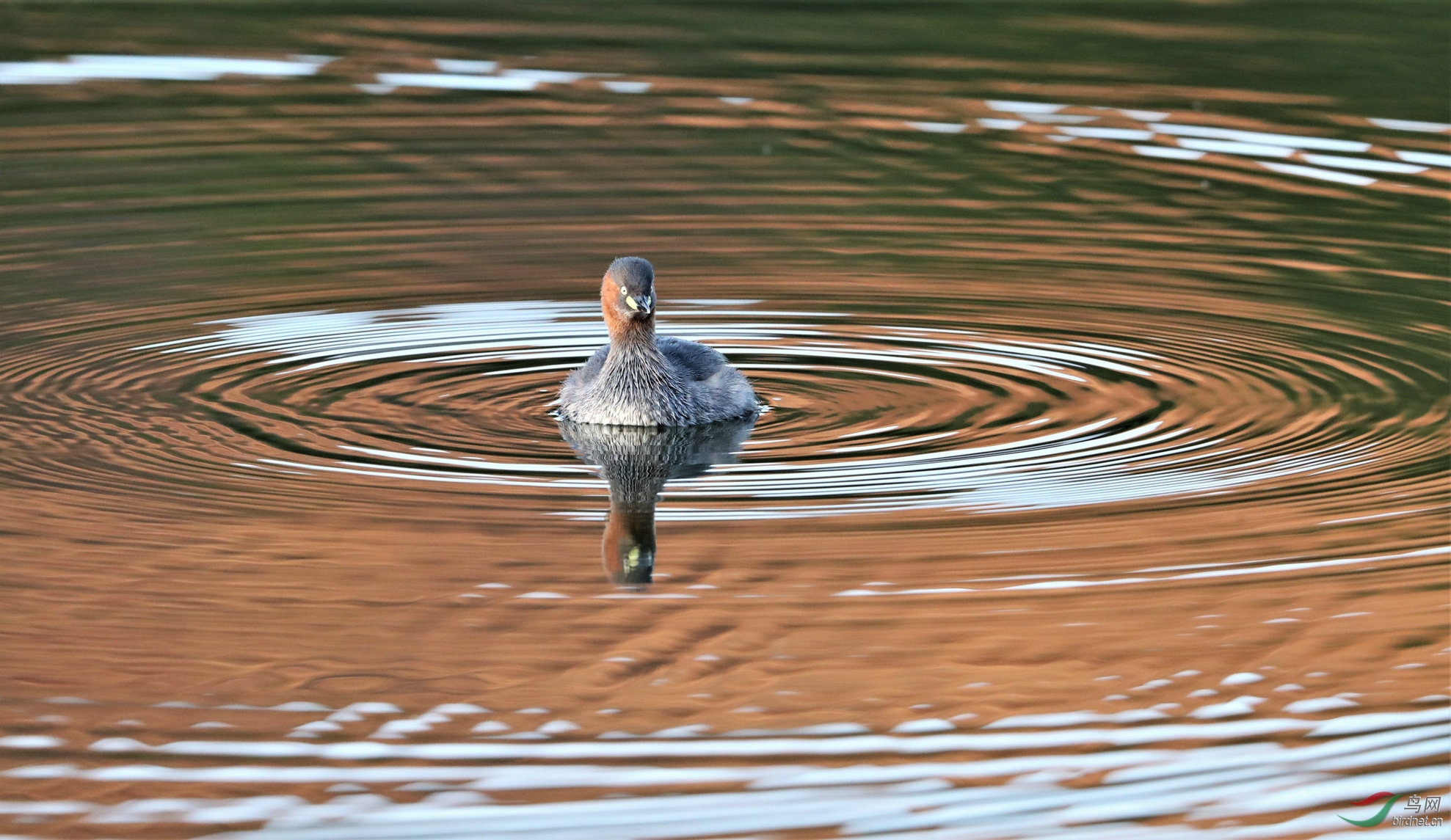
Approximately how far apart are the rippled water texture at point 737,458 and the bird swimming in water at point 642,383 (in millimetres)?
179

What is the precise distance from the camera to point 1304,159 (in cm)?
1786

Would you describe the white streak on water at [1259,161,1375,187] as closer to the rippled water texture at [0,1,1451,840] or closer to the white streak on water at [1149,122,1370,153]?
the rippled water texture at [0,1,1451,840]

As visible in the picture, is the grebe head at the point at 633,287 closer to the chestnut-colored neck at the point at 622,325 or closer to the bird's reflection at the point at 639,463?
the chestnut-colored neck at the point at 622,325

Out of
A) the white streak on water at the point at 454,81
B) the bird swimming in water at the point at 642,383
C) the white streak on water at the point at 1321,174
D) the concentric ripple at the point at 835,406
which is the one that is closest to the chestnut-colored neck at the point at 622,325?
the bird swimming in water at the point at 642,383

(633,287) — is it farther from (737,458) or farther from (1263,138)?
(1263,138)

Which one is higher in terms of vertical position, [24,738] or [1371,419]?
[1371,419]

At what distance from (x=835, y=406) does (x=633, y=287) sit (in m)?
1.30

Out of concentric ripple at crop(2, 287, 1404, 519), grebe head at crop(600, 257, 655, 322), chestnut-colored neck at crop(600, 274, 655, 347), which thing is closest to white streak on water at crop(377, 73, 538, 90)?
concentric ripple at crop(2, 287, 1404, 519)

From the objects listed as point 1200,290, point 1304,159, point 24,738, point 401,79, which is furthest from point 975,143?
point 24,738

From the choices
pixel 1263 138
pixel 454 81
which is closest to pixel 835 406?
→ pixel 1263 138

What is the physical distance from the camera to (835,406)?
11664 mm

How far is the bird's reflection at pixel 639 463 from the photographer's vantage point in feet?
30.0

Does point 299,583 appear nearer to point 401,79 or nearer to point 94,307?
point 94,307

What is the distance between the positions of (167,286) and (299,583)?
6321 mm
